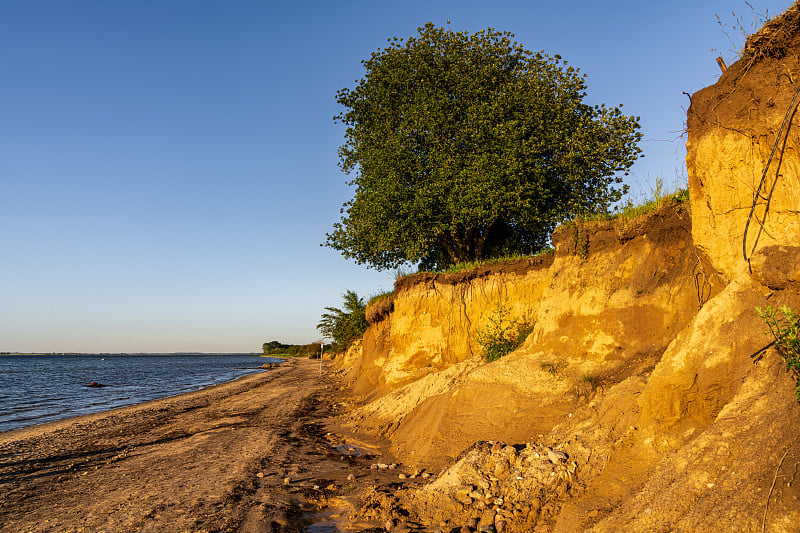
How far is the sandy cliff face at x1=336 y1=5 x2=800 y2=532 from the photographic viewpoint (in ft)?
13.8

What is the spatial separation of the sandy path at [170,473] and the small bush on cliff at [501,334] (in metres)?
5.09

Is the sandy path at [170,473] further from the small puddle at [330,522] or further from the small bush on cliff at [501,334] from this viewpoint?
the small bush on cliff at [501,334]

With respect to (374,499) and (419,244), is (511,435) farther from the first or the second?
(419,244)

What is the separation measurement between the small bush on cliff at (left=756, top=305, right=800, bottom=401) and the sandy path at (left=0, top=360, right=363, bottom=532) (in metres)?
6.64

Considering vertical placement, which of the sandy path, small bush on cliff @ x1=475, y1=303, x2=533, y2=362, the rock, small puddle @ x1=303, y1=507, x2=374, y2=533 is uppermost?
small bush on cliff @ x1=475, y1=303, x2=533, y2=362

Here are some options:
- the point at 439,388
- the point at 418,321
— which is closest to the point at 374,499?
the point at 439,388

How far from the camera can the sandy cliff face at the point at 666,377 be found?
420 cm

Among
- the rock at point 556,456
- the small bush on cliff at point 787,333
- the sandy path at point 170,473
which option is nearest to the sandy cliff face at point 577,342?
the rock at point 556,456

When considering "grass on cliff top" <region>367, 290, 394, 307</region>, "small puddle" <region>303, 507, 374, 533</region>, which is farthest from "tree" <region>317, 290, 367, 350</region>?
"small puddle" <region>303, 507, 374, 533</region>


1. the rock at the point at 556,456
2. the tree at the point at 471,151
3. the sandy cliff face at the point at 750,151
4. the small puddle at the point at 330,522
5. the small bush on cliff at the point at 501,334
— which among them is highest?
the tree at the point at 471,151

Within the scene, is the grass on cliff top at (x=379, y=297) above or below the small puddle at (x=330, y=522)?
above

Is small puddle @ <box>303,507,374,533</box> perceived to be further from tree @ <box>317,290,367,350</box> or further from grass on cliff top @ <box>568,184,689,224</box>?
tree @ <box>317,290,367,350</box>

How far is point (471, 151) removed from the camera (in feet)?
55.8

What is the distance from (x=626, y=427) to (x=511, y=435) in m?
2.55
